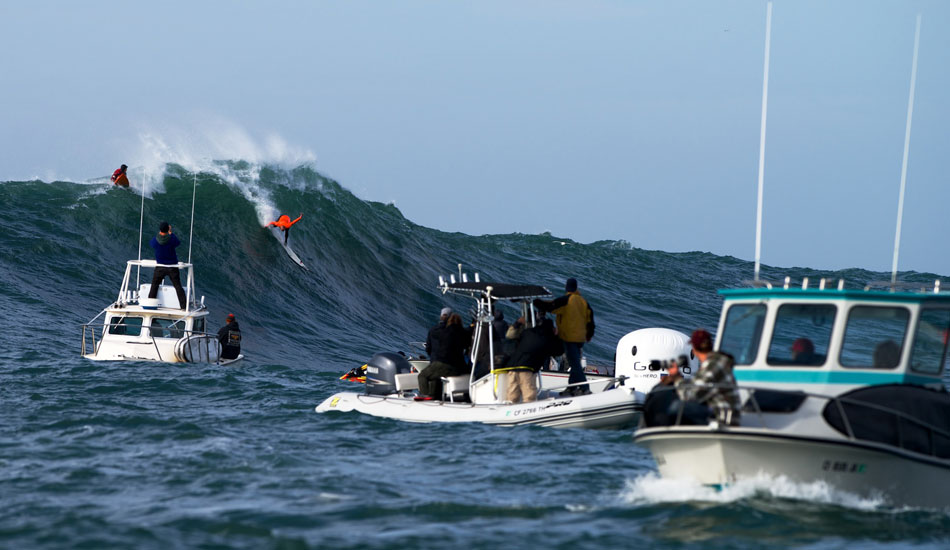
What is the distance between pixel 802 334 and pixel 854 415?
46.1 inches

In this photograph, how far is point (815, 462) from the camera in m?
8.60

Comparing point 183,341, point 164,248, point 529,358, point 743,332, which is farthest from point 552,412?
point 164,248

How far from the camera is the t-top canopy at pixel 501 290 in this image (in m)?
14.3

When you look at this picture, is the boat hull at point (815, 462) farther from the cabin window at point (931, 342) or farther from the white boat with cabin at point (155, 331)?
the white boat with cabin at point (155, 331)

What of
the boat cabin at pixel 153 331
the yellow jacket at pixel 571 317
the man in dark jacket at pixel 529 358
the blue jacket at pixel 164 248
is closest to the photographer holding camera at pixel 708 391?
the man in dark jacket at pixel 529 358

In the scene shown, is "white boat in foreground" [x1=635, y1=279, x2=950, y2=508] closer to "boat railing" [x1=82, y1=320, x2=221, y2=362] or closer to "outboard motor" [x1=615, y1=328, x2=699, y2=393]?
"outboard motor" [x1=615, y1=328, x2=699, y2=393]

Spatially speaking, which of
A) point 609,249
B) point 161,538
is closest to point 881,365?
point 161,538

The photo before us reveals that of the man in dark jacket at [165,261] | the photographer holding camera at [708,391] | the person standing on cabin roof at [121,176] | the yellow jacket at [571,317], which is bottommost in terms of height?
the photographer holding camera at [708,391]

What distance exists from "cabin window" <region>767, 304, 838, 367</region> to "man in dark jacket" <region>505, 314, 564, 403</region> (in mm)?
4770

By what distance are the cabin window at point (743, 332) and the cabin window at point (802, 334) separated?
0.50 feet

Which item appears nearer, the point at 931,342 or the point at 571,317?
the point at 931,342

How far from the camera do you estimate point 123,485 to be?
959cm

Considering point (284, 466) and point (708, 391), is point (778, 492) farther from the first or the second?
point (284, 466)

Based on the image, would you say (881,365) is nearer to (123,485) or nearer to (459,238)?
(123,485)
